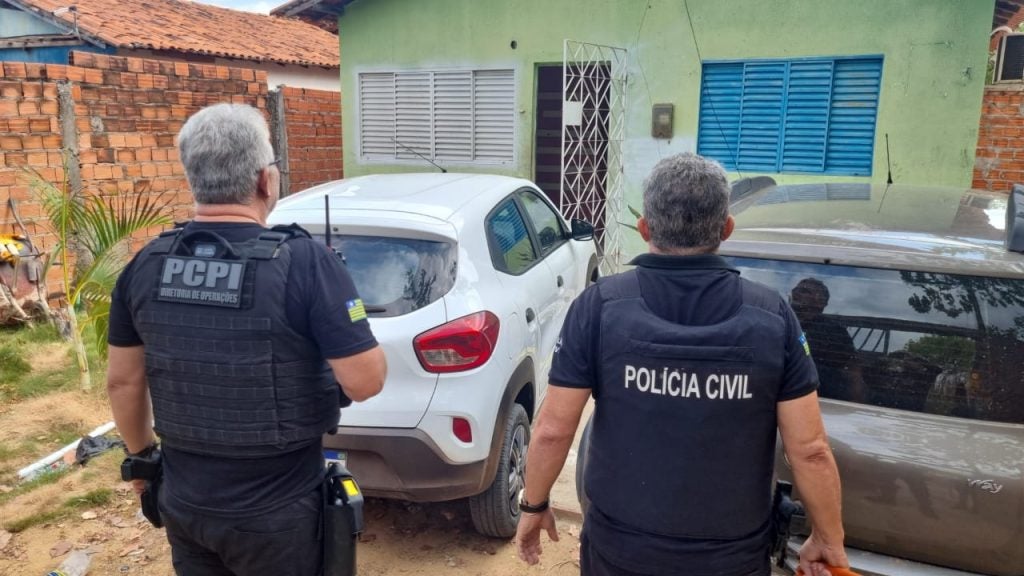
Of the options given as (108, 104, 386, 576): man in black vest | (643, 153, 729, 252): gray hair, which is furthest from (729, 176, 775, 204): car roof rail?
(108, 104, 386, 576): man in black vest

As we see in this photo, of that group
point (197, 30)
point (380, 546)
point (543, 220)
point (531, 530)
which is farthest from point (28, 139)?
point (197, 30)

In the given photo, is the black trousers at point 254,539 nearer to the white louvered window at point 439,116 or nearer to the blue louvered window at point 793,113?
the blue louvered window at point 793,113

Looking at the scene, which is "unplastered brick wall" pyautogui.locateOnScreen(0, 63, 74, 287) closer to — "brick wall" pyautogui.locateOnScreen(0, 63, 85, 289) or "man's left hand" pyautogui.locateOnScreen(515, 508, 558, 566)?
"brick wall" pyautogui.locateOnScreen(0, 63, 85, 289)

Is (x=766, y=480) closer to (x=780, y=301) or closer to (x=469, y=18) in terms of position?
(x=780, y=301)

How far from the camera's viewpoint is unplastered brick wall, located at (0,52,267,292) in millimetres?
6238

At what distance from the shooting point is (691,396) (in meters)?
1.82

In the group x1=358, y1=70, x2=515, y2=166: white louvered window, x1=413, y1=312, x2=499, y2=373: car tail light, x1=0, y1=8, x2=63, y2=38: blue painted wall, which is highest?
x1=0, y1=8, x2=63, y2=38: blue painted wall

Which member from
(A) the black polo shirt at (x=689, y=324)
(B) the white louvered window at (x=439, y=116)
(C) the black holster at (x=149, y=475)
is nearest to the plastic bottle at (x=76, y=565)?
(C) the black holster at (x=149, y=475)

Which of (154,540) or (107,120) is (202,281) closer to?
(154,540)

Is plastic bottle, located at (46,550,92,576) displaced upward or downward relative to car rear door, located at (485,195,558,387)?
downward

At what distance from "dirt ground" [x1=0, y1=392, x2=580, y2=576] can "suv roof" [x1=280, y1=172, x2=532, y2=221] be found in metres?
1.53

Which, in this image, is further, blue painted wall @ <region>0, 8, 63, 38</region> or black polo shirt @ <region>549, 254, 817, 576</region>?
blue painted wall @ <region>0, 8, 63, 38</region>

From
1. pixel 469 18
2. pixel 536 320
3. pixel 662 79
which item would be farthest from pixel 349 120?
pixel 536 320

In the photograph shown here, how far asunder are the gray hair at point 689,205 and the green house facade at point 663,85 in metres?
6.32
